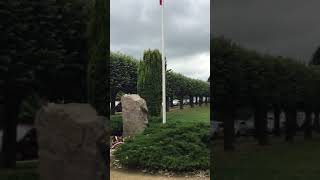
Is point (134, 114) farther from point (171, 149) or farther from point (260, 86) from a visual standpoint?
point (260, 86)

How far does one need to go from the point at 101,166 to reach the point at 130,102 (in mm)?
8280

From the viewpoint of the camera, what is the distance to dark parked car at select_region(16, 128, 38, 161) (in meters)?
9.50

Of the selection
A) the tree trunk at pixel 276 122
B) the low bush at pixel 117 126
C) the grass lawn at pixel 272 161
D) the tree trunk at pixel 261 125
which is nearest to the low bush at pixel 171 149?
the grass lawn at pixel 272 161

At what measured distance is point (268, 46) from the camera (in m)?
8.56

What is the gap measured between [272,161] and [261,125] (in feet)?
2.11

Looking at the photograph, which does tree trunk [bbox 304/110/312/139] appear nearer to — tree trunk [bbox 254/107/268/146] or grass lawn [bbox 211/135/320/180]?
grass lawn [bbox 211/135/320/180]

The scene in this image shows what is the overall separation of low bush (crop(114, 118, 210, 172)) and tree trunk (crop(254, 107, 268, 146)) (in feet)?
5.50

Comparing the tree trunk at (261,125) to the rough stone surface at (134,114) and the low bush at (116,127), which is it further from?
the low bush at (116,127)

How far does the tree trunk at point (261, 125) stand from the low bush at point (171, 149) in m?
1.68

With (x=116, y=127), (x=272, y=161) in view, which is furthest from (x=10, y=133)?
(x=116, y=127)

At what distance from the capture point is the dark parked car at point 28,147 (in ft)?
31.2

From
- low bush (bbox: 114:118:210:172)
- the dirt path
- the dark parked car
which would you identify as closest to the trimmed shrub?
low bush (bbox: 114:118:210:172)

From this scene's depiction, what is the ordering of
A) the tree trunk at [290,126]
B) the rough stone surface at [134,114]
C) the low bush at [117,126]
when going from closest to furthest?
the tree trunk at [290,126], the rough stone surface at [134,114], the low bush at [117,126]

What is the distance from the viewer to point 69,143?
735 cm
